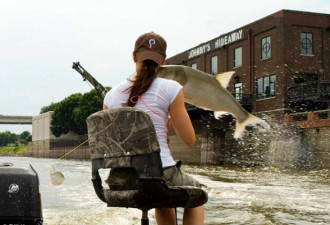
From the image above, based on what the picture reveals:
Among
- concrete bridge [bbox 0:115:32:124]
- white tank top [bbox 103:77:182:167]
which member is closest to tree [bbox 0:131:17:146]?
concrete bridge [bbox 0:115:32:124]

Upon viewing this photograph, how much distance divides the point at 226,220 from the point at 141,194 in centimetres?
627

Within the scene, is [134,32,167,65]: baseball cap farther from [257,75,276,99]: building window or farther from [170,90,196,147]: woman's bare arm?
[257,75,276,99]: building window

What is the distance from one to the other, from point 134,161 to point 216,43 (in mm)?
45530

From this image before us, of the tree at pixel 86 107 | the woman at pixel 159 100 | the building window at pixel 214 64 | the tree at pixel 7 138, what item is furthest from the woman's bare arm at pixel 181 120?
the tree at pixel 7 138

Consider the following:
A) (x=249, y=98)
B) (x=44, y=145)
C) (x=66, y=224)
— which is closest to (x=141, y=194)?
(x=66, y=224)

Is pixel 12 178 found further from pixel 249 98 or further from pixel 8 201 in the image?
pixel 249 98

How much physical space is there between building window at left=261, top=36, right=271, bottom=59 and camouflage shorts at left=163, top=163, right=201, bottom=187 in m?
38.4

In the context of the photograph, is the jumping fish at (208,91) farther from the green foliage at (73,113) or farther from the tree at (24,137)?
the tree at (24,137)

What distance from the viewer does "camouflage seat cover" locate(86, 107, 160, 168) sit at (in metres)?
3.08

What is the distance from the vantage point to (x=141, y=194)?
3129 mm

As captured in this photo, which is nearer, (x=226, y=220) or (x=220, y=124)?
(x=226, y=220)

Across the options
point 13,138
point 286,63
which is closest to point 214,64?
point 286,63

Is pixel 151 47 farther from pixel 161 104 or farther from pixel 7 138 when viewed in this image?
pixel 7 138

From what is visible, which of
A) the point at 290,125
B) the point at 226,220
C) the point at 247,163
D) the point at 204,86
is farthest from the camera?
the point at 247,163
